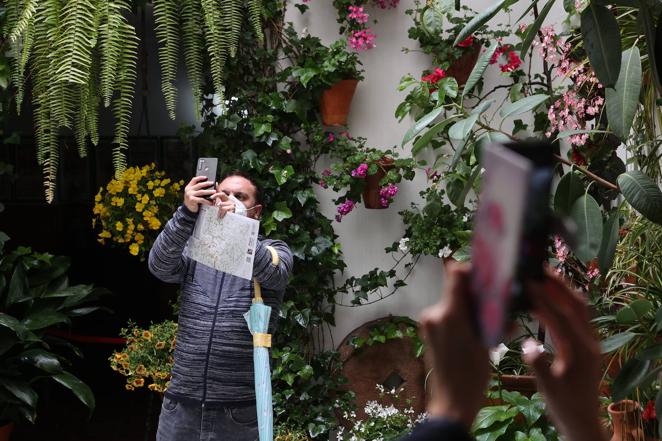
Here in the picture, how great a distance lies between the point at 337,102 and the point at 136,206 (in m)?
0.97

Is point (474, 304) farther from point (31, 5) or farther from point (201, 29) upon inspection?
point (201, 29)

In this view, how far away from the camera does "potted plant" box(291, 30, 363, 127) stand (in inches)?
135

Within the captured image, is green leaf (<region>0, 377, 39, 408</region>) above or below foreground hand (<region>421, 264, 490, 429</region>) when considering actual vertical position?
above

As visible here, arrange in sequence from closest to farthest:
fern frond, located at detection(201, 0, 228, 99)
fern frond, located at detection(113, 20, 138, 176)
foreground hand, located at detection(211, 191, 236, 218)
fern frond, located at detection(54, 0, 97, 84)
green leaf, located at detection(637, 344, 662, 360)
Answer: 1. green leaf, located at detection(637, 344, 662, 360)
2. foreground hand, located at detection(211, 191, 236, 218)
3. fern frond, located at detection(54, 0, 97, 84)
4. fern frond, located at detection(113, 20, 138, 176)
5. fern frond, located at detection(201, 0, 228, 99)

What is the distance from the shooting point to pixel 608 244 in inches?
67.3

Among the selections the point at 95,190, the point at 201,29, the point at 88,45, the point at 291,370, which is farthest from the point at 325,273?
the point at 95,190

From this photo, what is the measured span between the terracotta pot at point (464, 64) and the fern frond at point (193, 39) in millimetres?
1103

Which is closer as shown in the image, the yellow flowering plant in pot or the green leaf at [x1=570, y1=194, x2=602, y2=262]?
the green leaf at [x1=570, y1=194, x2=602, y2=262]

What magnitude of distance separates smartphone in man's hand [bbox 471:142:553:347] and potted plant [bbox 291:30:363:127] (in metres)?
2.98

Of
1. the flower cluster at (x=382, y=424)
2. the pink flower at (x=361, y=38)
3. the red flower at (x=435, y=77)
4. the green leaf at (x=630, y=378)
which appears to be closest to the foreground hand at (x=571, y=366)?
the green leaf at (x=630, y=378)

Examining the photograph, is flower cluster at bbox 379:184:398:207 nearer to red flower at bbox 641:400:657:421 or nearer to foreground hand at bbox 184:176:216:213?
foreground hand at bbox 184:176:216:213

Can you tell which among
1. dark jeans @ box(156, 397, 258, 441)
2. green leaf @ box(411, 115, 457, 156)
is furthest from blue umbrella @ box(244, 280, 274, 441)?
green leaf @ box(411, 115, 457, 156)

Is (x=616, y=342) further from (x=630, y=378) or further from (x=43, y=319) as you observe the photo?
(x=43, y=319)

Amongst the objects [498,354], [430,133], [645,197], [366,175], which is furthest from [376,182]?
[645,197]
